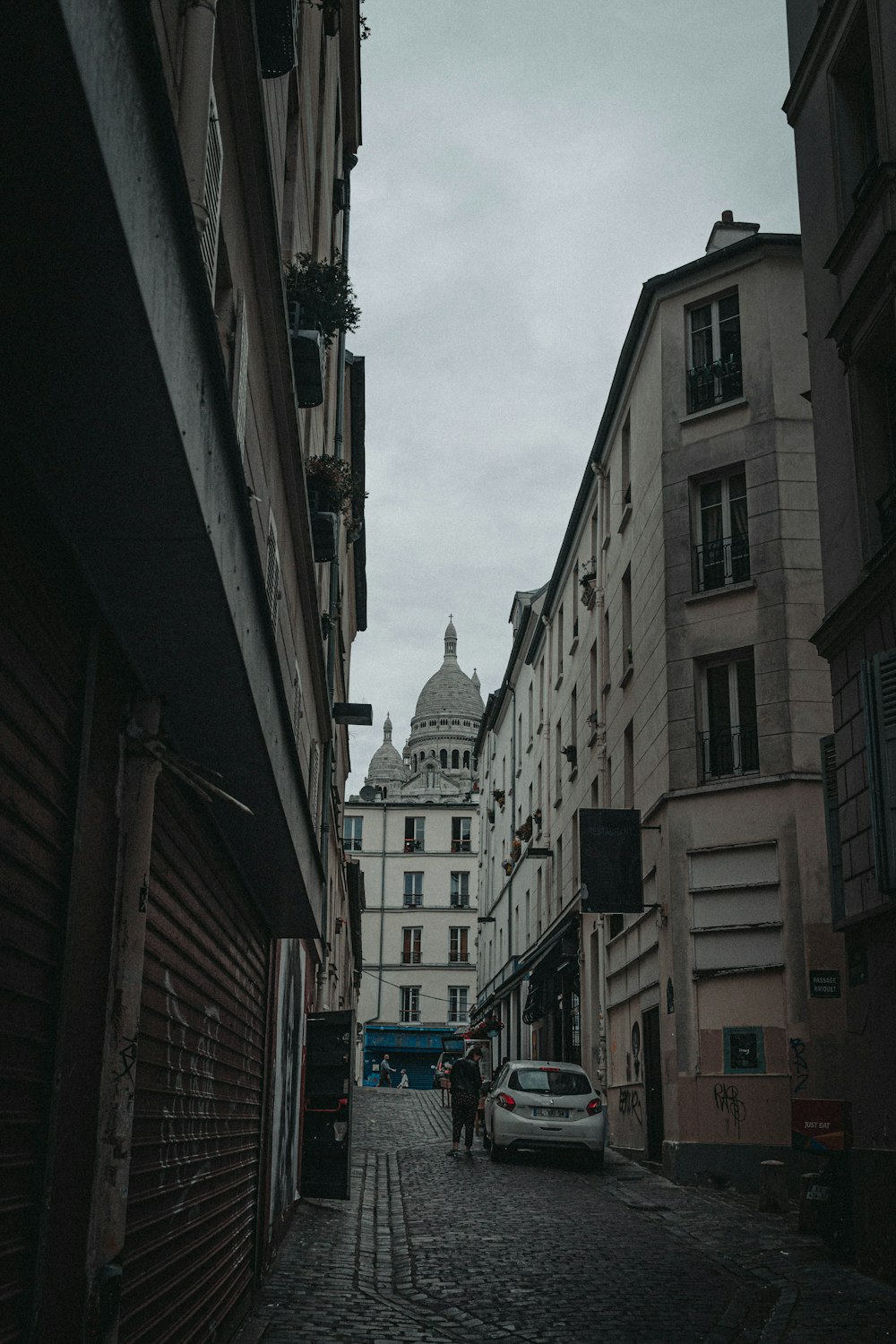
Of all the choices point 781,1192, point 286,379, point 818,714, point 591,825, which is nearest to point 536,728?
point 591,825

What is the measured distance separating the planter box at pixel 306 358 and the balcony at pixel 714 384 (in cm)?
1137

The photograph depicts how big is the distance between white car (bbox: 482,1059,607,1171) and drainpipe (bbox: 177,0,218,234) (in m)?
16.0

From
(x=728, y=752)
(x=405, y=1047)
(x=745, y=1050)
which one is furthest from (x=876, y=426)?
(x=405, y=1047)

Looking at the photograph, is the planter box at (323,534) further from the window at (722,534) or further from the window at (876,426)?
the window at (722,534)

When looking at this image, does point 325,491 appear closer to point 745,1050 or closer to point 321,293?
point 321,293

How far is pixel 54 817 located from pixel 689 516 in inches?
694

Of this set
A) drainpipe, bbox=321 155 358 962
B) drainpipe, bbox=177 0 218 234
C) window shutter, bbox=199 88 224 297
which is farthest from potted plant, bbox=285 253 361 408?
drainpipe, bbox=321 155 358 962

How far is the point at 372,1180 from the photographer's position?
59.0ft

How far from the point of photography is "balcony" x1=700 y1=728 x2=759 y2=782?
18891 millimetres

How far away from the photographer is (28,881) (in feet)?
11.9

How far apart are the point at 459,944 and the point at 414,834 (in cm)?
715

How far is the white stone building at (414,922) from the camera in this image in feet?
247

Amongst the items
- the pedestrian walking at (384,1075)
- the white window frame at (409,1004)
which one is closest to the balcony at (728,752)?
the pedestrian walking at (384,1075)

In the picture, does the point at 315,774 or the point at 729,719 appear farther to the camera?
the point at 729,719
